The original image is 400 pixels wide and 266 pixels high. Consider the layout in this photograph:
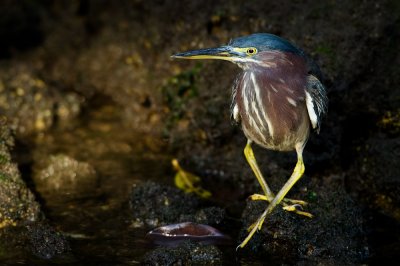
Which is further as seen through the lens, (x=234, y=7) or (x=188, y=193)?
(x=234, y=7)

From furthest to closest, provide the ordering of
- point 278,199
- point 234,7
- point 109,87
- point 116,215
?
point 109,87, point 234,7, point 116,215, point 278,199

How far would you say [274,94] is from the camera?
217 inches

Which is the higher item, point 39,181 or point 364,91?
point 364,91

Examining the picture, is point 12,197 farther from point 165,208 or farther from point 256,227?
point 256,227

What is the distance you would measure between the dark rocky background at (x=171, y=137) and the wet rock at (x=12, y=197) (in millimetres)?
10

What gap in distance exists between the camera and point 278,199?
5.61 meters

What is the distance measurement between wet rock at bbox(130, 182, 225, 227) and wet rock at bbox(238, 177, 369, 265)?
0.40 metres

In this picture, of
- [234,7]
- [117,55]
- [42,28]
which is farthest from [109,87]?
[234,7]

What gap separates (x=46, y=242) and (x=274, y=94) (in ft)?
7.20

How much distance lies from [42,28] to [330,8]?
4.59 m

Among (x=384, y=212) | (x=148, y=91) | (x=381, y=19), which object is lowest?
(x=384, y=212)

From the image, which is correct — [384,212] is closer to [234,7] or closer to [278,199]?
[278,199]

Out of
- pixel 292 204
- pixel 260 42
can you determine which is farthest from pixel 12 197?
pixel 260 42

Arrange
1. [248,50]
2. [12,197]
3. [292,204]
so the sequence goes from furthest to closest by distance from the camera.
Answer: [12,197] → [292,204] → [248,50]
